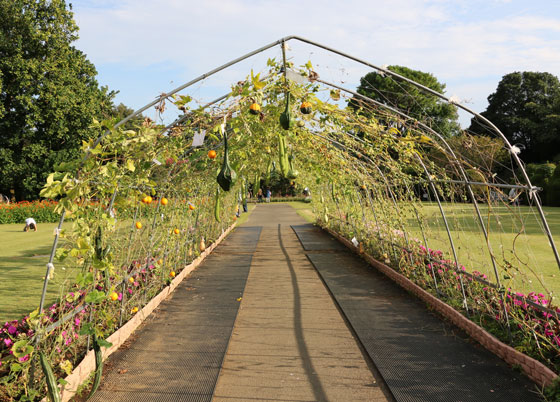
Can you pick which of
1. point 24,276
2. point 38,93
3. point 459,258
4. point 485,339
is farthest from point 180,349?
point 38,93

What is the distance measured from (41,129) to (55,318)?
25.4 metres

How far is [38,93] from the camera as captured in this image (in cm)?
2400

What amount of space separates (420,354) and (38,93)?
84.7 feet

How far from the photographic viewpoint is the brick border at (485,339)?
130 inches

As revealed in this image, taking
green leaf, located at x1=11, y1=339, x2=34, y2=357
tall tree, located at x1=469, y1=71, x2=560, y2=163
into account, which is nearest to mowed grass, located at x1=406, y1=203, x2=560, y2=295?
green leaf, located at x1=11, y1=339, x2=34, y2=357

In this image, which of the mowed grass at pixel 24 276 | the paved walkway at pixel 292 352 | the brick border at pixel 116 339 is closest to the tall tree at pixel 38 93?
the mowed grass at pixel 24 276

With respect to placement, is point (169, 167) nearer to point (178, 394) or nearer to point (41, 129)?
point (178, 394)

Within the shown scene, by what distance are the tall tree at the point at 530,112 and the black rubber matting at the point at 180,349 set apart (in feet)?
102

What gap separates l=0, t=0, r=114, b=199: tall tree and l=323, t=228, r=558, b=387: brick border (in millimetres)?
20985

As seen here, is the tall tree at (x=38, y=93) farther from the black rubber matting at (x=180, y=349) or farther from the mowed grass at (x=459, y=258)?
the black rubber matting at (x=180, y=349)

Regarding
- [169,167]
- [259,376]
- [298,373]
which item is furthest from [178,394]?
[169,167]

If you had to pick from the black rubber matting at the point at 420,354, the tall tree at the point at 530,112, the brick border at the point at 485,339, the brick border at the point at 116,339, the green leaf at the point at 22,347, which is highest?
the tall tree at the point at 530,112

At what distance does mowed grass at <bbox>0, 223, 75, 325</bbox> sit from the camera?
19.2 feet

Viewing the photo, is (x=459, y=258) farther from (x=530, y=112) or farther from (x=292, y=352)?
(x=530, y=112)
